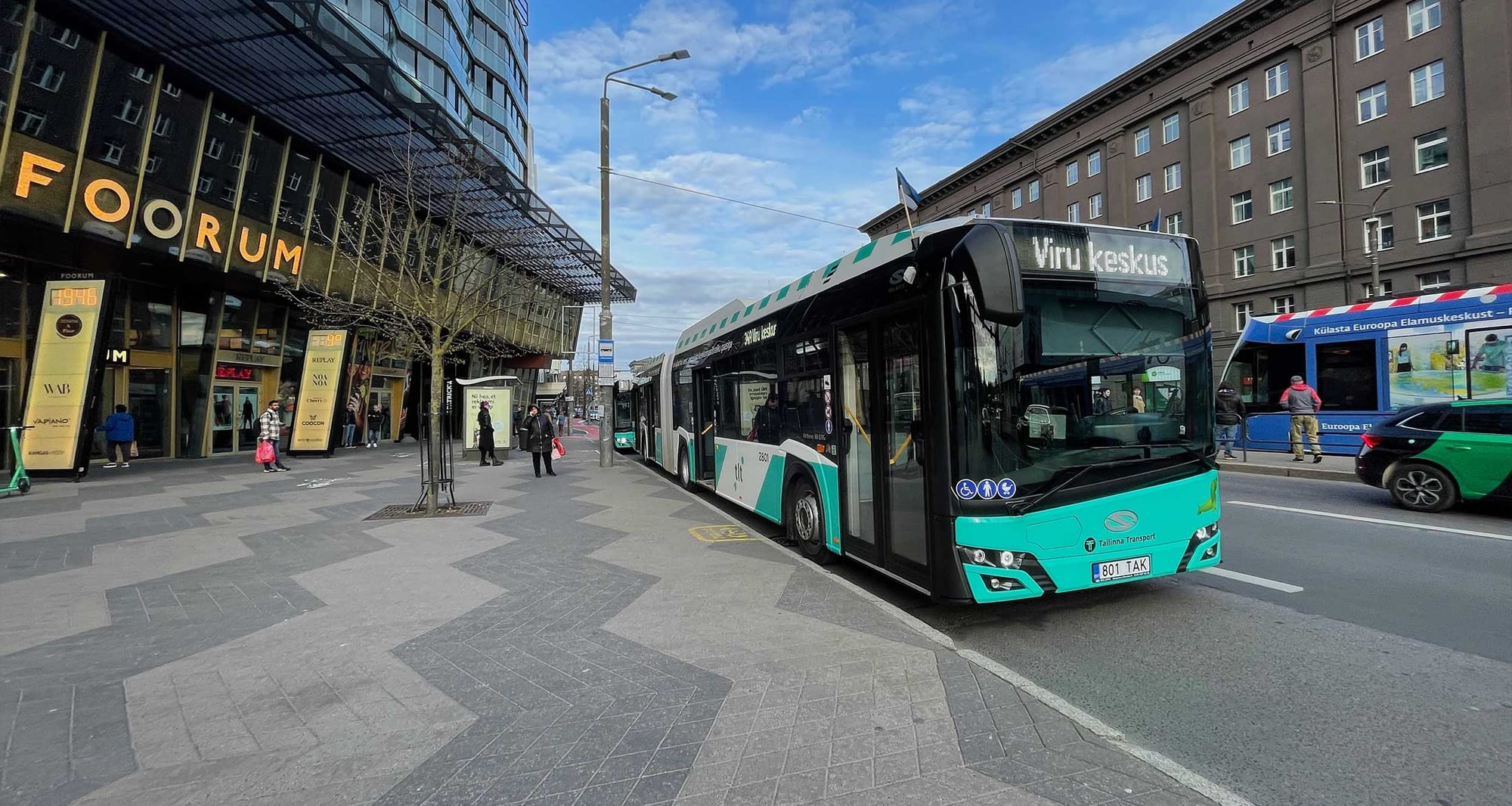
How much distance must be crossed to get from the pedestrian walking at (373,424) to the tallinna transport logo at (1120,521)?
25.0 metres

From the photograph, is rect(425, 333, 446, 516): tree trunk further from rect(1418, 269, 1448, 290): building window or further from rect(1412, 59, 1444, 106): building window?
rect(1412, 59, 1444, 106): building window

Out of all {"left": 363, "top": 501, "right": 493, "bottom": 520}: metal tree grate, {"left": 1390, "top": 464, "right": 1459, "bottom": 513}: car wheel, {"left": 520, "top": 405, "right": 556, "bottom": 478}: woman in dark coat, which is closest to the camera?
{"left": 1390, "top": 464, "right": 1459, "bottom": 513}: car wheel

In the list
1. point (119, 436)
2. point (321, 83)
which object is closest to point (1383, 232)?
point (321, 83)

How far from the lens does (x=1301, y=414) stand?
1401cm

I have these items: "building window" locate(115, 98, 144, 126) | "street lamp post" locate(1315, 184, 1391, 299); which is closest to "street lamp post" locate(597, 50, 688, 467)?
"building window" locate(115, 98, 144, 126)

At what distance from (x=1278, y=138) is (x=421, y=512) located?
37591 millimetres

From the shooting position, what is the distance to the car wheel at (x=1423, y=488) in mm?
8648

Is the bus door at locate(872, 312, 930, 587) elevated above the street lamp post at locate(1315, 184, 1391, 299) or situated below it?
below

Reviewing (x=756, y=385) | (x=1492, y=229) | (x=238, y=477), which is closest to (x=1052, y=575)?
(x=756, y=385)

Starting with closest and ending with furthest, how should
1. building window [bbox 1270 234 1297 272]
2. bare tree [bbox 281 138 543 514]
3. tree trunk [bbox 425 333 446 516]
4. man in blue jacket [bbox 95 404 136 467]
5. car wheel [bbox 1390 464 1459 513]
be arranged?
car wheel [bbox 1390 464 1459 513], tree trunk [bbox 425 333 446 516], bare tree [bbox 281 138 543 514], man in blue jacket [bbox 95 404 136 467], building window [bbox 1270 234 1297 272]

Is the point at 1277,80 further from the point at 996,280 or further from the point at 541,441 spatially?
the point at 996,280

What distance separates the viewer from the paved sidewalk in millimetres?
3037

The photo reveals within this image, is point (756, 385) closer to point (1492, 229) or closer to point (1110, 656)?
point (1110, 656)

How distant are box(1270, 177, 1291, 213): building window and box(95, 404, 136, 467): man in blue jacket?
137ft
